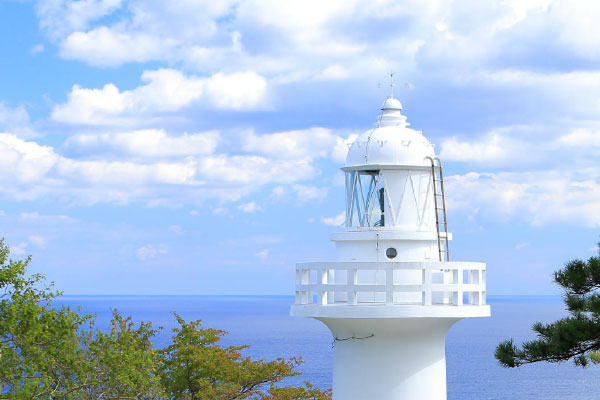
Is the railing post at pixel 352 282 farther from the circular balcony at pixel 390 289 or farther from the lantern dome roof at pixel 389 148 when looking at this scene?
the lantern dome roof at pixel 389 148

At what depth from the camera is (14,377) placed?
1345cm

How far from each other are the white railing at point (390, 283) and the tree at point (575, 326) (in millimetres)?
968

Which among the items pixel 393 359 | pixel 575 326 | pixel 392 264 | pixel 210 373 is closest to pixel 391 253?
pixel 392 264

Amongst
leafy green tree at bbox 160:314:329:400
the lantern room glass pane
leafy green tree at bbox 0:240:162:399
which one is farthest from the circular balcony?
leafy green tree at bbox 160:314:329:400

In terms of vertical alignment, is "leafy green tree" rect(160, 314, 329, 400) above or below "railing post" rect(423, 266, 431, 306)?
below

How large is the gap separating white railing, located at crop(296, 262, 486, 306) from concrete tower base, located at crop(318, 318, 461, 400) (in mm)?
→ 348

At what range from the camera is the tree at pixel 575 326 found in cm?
1156

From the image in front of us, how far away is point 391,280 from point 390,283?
41 millimetres

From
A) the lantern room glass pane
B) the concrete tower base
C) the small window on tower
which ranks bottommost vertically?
the concrete tower base

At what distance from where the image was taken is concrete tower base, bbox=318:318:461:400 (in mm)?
12195

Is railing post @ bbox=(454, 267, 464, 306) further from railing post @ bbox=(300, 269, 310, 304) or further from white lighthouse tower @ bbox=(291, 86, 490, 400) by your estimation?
railing post @ bbox=(300, 269, 310, 304)

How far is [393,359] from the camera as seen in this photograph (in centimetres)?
1227

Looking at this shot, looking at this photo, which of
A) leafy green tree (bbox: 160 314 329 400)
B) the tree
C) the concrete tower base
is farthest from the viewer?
leafy green tree (bbox: 160 314 329 400)

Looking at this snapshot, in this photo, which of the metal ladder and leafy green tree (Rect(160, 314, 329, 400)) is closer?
the metal ladder
